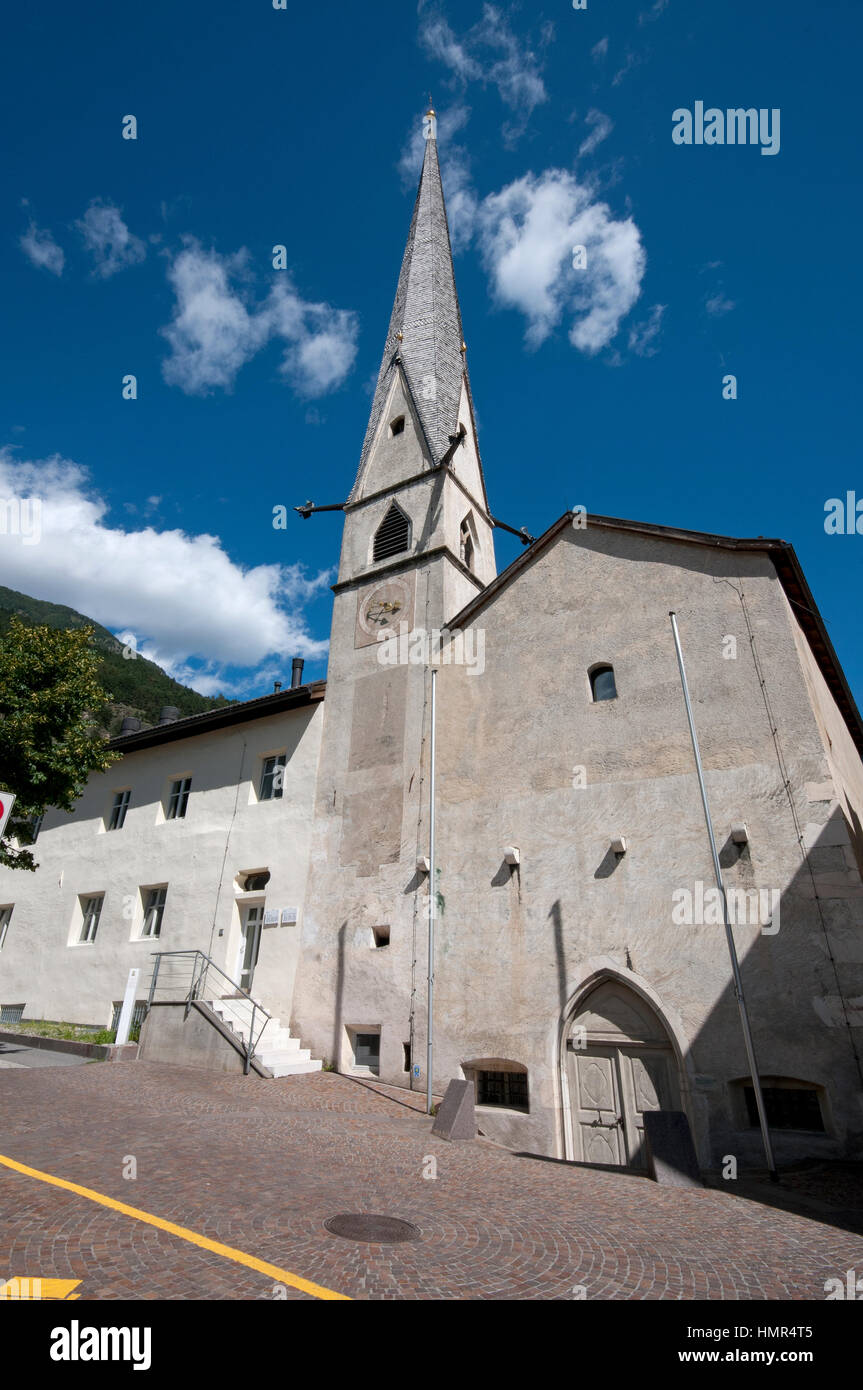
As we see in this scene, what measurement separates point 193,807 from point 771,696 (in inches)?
627

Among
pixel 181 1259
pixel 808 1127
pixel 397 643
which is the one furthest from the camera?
pixel 397 643

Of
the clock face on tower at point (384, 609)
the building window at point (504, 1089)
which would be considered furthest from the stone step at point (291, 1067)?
the clock face on tower at point (384, 609)

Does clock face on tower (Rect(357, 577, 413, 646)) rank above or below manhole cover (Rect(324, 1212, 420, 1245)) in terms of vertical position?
above

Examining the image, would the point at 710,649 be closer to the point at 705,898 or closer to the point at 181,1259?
the point at 705,898

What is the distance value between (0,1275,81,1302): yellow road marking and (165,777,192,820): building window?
17.7 m

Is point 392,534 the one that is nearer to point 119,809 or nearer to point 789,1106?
point 119,809

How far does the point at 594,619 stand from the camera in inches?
637

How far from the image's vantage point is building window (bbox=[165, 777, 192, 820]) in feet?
71.5

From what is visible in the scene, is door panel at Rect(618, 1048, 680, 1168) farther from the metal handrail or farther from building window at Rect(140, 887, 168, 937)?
building window at Rect(140, 887, 168, 937)

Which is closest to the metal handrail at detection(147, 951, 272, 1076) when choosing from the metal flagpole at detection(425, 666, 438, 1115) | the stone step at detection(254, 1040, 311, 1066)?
the stone step at detection(254, 1040, 311, 1066)
